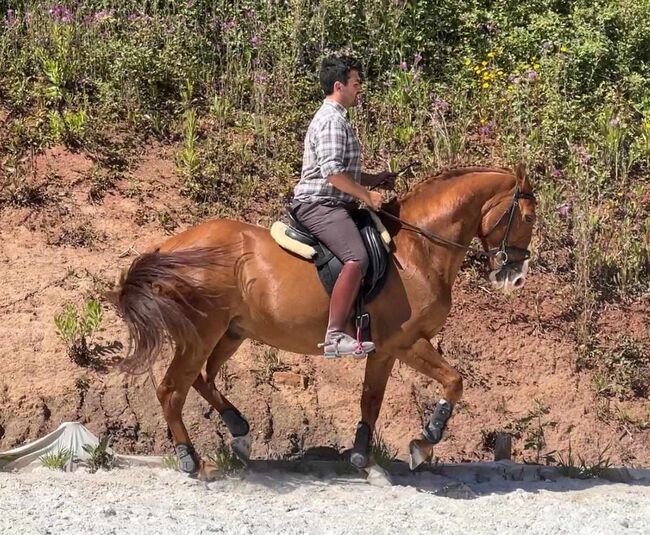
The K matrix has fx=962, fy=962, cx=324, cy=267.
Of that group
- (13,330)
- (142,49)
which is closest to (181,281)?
(13,330)

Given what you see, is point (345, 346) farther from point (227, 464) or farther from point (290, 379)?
point (290, 379)

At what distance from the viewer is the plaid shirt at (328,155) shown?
6359mm

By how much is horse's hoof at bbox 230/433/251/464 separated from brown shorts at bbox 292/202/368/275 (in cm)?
164

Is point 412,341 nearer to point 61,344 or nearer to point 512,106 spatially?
point 61,344

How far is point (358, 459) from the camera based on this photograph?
6.88 m

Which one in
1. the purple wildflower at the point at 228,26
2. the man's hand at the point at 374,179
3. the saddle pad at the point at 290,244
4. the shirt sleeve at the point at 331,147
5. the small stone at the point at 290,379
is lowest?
the small stone at the point at 290,379

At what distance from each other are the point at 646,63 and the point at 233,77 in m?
5.10

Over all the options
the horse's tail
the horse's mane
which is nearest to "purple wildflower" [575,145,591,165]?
the horse's mane

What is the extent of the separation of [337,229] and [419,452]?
1704mm

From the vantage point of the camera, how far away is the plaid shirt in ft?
20.9

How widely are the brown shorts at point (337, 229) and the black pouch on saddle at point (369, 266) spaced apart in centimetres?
7

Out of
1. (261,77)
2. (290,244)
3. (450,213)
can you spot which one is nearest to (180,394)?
(290,244)

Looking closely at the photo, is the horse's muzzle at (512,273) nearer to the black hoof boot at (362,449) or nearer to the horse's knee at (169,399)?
the black hoof boot at (362,449)

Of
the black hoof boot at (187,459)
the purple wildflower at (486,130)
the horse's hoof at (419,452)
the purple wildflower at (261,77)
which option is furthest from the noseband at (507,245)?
the purple wildflower at (261,77)
